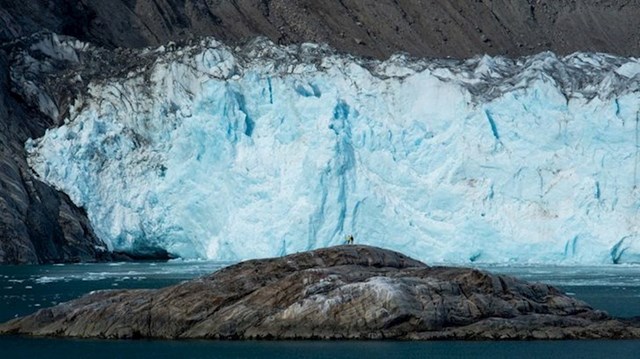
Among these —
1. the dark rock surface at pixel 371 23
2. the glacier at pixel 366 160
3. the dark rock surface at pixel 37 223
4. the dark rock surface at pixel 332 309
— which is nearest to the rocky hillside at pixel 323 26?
the dark rock surface at pixel 371 23

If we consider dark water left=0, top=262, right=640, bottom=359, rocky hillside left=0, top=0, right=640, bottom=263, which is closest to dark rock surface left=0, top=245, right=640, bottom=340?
dark water left=0, top=262, right=640, bottom=359

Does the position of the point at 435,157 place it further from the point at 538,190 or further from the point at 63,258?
the point at 63,258

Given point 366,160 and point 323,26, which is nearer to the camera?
point 366,160

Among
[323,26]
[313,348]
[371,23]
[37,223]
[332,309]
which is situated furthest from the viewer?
[371,23]

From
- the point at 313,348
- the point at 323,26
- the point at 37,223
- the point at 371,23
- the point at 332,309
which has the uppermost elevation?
the point at 371,23

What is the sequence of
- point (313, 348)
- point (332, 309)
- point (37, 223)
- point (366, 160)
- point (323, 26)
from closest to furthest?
point (313, 348) < point (332, 309) < point (366, 160) < point (37, 223) < point (323, 26)

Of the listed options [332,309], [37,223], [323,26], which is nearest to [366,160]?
[37,223]

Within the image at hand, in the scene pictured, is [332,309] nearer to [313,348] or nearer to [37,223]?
[313,348]
